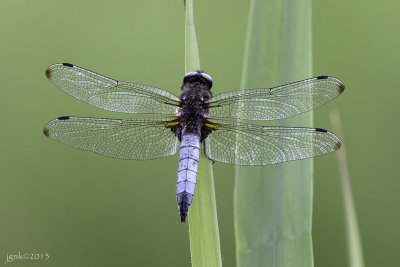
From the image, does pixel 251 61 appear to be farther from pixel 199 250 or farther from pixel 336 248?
pixel 336 248

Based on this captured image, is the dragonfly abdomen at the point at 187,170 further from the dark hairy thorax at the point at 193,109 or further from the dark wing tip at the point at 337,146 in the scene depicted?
the dark wing tip at the point at 337,146

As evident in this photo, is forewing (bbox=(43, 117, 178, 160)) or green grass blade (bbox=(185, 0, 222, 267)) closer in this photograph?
green grass blade (bbox=(185, 0, 222, 267))

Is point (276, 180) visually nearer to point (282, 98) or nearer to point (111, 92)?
point (282, 98)

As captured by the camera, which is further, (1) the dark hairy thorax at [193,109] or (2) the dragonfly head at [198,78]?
(1) the dark hairy thorax at [193,109]

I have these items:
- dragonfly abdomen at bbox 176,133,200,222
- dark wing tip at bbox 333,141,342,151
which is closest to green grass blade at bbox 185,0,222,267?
dragonfly abdomen at bbox 176,133,200,222

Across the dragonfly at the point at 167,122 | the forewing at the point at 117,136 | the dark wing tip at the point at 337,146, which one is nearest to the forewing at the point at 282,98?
the dragonfly at the point at 167,122

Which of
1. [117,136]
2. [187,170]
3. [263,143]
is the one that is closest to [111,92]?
[117,136]

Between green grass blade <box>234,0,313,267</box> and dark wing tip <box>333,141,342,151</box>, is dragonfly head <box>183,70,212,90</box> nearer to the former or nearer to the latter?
green grass blade <box>234,0,313,267</box>
